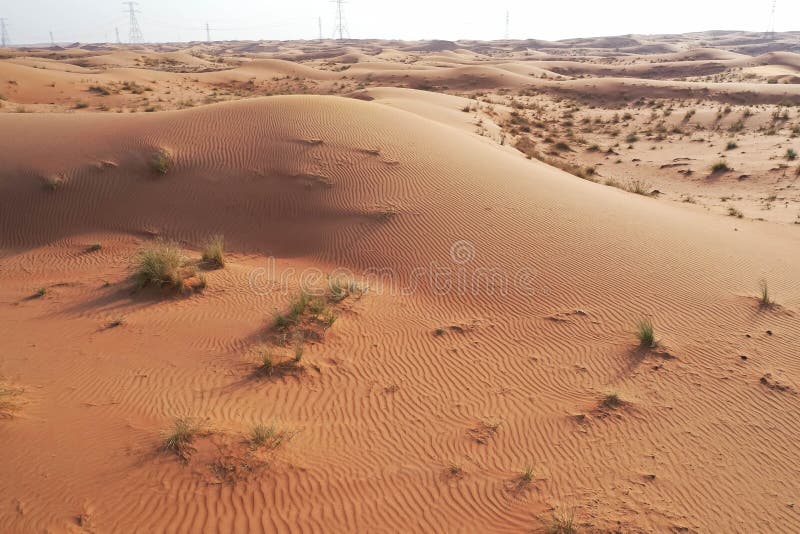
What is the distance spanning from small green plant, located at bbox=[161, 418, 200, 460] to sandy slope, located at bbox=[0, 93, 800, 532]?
0.39ft

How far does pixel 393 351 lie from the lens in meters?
6.71

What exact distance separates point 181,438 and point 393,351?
9.56 feet

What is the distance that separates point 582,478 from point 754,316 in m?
4.76

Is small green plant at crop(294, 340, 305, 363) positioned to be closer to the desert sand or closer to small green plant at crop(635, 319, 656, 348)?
the desert sand

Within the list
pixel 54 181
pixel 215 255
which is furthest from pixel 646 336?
pixel 54 181

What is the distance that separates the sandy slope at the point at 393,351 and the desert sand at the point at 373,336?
4 cm

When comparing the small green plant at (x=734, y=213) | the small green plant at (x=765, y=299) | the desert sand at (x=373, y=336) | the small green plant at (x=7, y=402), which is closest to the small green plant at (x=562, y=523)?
the desert sand at (x=373, y=336)

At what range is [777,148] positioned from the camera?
1961cm

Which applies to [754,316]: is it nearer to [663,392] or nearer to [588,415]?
[663,392]

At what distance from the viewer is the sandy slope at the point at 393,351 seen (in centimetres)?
443

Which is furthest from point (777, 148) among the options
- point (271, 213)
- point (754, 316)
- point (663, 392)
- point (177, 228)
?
point (177, 228)

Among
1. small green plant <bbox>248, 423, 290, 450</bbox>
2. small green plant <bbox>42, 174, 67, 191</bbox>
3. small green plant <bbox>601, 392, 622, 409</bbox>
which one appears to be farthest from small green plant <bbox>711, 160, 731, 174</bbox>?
small green plant <bbox>42, 174, 67, 191</bbox>

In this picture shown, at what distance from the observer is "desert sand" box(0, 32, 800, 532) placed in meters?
4.46

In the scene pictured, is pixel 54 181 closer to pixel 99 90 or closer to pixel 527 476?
pixel 527 476
